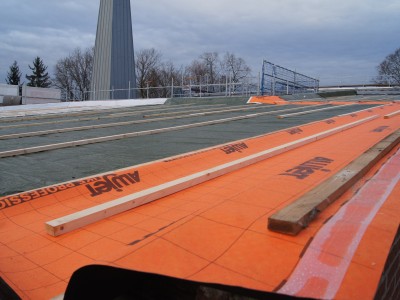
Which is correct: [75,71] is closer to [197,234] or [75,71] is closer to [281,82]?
[281,82]

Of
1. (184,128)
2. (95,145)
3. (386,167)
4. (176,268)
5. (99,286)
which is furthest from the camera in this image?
(184,128)

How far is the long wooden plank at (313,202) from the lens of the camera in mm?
2277

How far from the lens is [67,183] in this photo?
156 inches

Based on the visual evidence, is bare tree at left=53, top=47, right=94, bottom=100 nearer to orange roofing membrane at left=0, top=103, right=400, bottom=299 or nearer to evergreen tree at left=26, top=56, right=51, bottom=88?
evergreen tree at left=26, top=56, right=51, bottom=88

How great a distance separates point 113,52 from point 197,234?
24.8 metres

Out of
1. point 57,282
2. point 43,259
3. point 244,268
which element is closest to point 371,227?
point 244,268

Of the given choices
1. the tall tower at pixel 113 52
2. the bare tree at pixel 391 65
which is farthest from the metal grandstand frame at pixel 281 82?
the bare tree at pixel 391 65

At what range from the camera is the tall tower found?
2495cm

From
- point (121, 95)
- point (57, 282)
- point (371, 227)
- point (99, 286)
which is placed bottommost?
point (57, 282)

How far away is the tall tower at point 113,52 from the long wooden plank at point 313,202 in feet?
73.9

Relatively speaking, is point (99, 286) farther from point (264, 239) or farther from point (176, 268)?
point (264, 239)

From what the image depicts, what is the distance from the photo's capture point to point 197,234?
253cm

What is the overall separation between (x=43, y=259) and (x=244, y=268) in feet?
5.27

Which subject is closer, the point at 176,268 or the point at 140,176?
the point at 176,268
